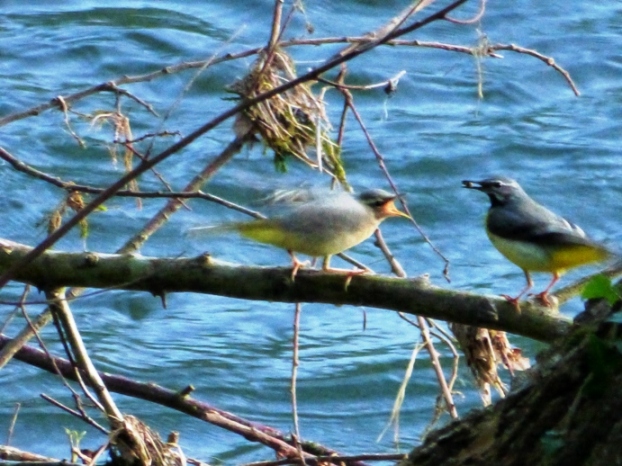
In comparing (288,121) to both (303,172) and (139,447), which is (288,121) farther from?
(303,172)

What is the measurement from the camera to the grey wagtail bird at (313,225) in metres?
4.32

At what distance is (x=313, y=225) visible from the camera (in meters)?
4.32

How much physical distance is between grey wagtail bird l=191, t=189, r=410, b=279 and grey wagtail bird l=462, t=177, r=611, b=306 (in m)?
0.63

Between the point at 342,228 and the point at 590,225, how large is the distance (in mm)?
5825

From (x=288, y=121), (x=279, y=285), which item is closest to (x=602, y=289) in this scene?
(x=279, y=285)

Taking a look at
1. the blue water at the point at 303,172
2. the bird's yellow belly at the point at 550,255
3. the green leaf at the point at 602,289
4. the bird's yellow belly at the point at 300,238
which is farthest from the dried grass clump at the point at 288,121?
the blue water at the point at 303,172

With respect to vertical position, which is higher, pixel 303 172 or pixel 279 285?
pixel 279 285

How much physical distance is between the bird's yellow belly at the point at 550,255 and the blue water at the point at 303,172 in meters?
2.22

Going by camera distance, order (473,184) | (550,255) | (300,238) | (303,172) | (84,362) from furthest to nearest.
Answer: (303,172), (473,184), (550,255), (84,362), (300,238)

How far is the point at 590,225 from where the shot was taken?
9.86 metres

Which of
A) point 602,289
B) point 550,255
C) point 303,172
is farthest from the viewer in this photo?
point 303,172

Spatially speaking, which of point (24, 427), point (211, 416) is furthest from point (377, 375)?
point (211, 416)

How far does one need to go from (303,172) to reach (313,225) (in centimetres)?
354

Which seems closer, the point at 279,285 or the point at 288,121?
the point at 279,285
